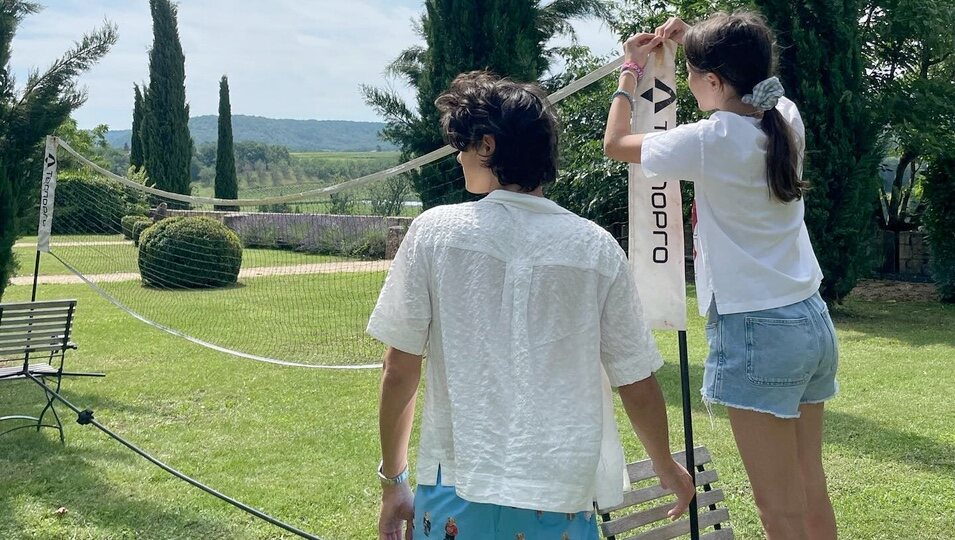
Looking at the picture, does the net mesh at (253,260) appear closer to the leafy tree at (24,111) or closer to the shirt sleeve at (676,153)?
the leafy tree at (24,111)

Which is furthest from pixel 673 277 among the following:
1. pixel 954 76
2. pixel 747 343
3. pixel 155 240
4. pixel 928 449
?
pixel 155 240

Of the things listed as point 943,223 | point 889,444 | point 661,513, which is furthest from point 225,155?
point 661,513

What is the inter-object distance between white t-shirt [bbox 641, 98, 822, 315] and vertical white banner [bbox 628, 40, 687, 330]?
0.85 feet

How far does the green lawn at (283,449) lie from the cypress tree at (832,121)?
2.11 metres

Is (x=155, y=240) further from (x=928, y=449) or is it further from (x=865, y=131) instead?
(x=928, y=449)

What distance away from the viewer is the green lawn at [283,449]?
13.7ft

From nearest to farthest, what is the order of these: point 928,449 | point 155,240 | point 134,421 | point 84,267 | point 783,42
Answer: point 928,449 → point 134,421 → point 783,42 → point 84,267 → point 155,240

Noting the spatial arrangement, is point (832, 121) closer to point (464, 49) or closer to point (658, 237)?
point (464, 49)

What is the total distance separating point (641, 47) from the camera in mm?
2369

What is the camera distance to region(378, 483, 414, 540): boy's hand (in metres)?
1.93

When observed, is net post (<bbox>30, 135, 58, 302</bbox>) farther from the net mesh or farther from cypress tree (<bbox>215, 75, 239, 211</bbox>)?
cypress tree (<bbox>215, 75, 239, 211</bbox>)

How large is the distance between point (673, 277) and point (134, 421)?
5063mm

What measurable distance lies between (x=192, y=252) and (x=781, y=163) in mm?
13901

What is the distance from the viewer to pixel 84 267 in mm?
13055
